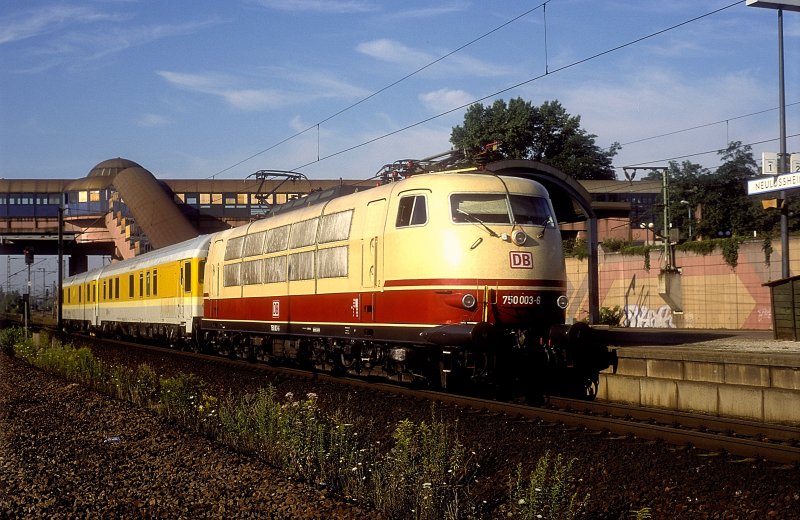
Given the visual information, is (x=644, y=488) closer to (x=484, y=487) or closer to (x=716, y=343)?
(x=484, y=487)

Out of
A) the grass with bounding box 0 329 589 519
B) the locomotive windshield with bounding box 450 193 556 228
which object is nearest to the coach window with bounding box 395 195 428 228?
the locomotive windshield with bounding box 450 193 556 228

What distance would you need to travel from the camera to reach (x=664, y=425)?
11977 mm

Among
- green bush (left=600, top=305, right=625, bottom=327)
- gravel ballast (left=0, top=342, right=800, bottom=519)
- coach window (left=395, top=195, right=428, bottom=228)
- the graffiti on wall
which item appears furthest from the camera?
green bush (left=600, top=305, right=625, bottom=327)


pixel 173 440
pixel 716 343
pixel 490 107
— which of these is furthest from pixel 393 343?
pixel 490 107

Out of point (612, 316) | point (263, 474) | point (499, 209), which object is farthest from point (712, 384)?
point (612, 316)

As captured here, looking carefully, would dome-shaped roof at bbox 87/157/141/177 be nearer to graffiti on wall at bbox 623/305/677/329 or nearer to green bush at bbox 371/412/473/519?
graffiti on wall at bbox 623/305/677/329

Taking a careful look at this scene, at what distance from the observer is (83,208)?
74875mm

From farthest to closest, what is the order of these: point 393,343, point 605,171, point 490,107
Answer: point 605,171
point 490,107
point 393,343

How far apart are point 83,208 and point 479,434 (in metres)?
70.2

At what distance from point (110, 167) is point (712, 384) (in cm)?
7907

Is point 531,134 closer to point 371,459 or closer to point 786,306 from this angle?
point 786,306

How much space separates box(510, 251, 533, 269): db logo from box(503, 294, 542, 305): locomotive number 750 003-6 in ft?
1.56

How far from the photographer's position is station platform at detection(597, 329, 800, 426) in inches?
485

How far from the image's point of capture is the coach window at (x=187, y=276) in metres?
27.0
